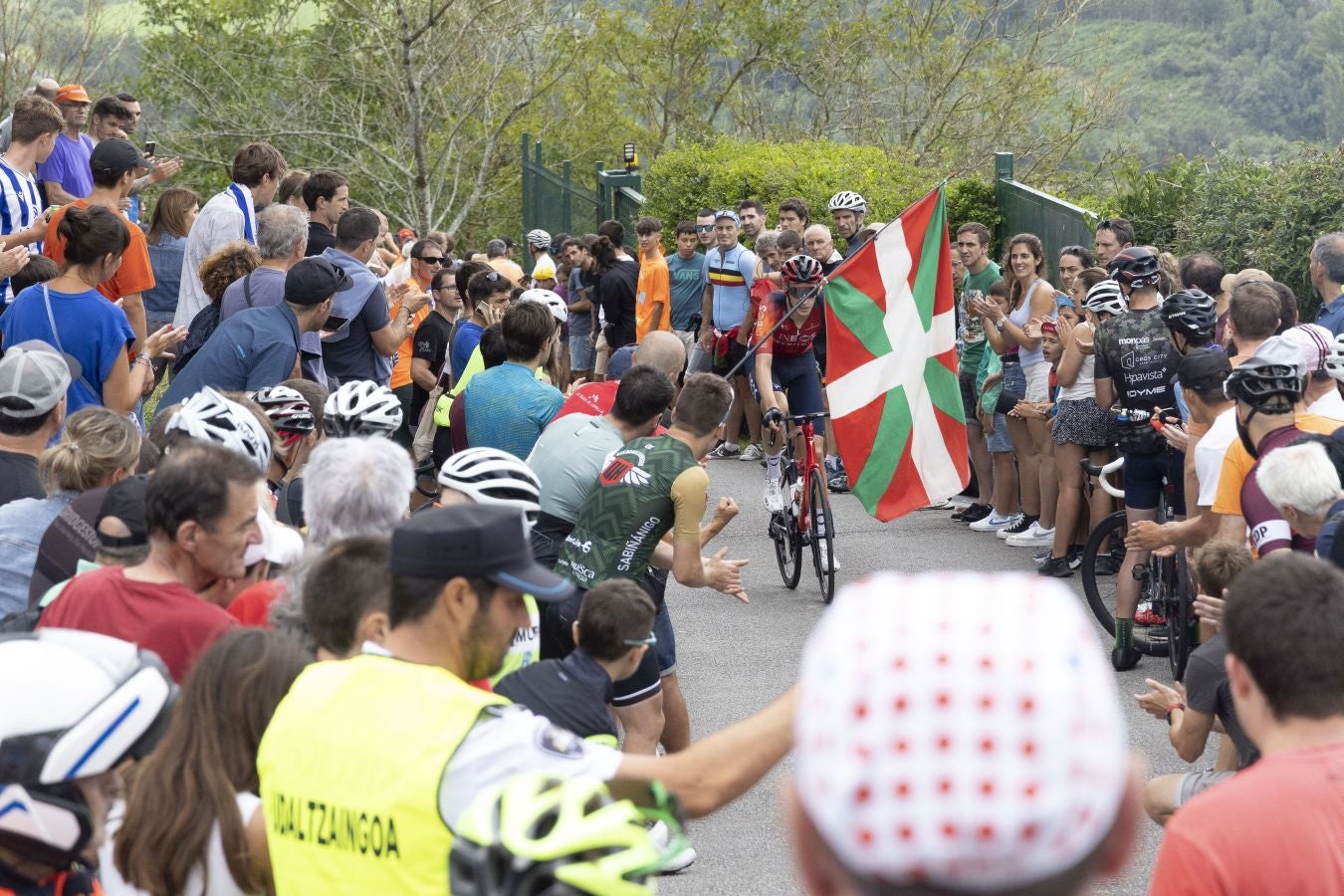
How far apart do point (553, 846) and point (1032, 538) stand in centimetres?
925

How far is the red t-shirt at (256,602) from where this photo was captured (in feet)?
12.8

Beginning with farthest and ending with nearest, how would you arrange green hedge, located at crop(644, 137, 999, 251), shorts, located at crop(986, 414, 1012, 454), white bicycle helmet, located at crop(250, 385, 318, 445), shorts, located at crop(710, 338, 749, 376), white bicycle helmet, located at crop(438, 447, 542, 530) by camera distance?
green hedge, located at crop(644, 137, 999, 251), shorts, located at crop(710, 338, 749, 376), shorts, located at crop(986, 414, 1012, 454), white bicycle helmet, located at crop(250, 385, 318, 445), white bicycle helmet, located at crop(438, 447, 542, 530)

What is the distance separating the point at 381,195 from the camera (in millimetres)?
28359

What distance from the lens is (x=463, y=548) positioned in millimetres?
2529

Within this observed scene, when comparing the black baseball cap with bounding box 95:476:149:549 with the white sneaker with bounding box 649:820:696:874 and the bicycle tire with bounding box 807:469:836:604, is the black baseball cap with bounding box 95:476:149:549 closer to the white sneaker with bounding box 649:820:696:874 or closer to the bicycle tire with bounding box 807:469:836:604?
the white sneaker with bounding box 649:820:696:874

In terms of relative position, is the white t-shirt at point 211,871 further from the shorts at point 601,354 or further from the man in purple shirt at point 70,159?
the shorts at point 601,354

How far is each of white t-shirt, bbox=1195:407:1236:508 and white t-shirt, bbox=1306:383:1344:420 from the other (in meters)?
0.32

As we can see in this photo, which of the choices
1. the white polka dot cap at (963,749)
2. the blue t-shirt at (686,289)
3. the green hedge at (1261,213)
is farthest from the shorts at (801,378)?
the white polka dot cap at (963,749)

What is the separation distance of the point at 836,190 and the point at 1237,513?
12.3 m

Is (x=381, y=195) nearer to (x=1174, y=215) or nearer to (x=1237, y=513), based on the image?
Answer: (x=1174, y=215)

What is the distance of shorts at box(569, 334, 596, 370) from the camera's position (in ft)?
56.2

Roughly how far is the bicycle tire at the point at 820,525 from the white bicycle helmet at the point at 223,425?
485 centimetres

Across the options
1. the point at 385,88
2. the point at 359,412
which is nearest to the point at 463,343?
the point at 359,412

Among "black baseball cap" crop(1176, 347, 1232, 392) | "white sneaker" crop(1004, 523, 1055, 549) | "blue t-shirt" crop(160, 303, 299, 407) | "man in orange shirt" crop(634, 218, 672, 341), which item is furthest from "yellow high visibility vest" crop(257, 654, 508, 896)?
"man in orange shirt" crop(634, 218, 672, 341)
